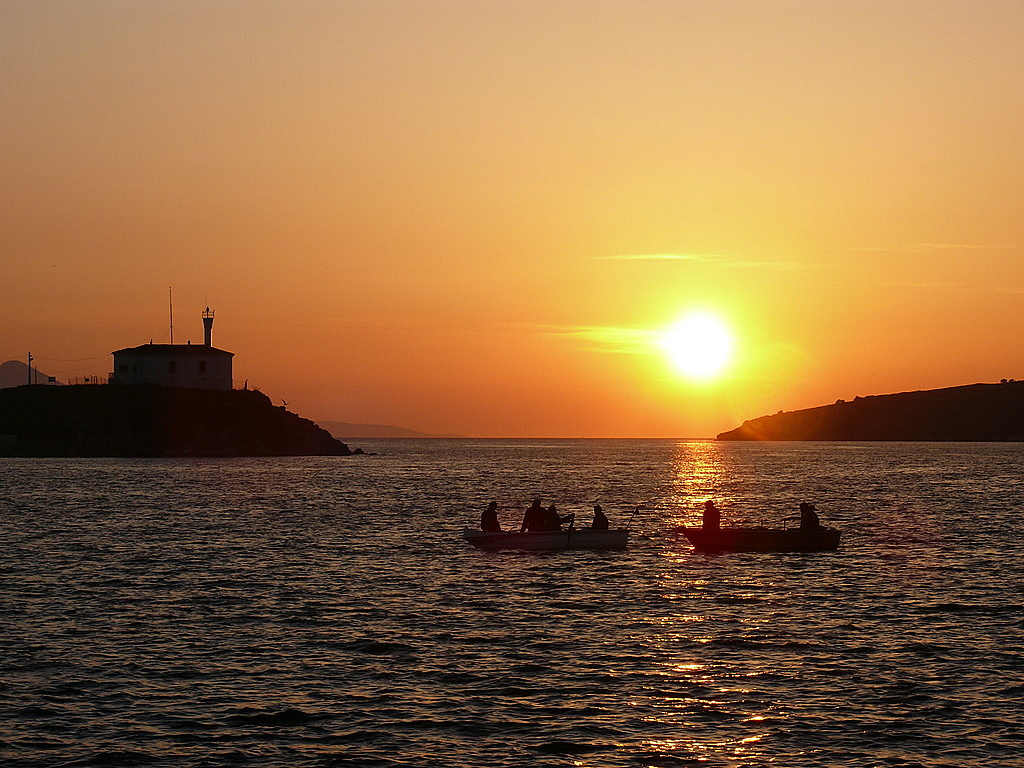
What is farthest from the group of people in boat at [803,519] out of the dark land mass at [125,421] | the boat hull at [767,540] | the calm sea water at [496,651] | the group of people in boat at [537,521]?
the dark land mass at [125,421]

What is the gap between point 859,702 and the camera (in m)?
25.1

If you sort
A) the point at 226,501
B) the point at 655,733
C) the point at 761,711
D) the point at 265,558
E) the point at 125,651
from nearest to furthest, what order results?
the point at 655,733 → the point at 761,711 → the point at 125,651 → the point at 265,558 → the point at 226,501

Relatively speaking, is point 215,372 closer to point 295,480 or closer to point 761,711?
point 295,480

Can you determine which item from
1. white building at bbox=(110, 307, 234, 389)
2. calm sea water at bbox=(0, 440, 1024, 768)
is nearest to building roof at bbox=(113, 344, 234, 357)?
white building at bbox=(110, 307, 234, 389)

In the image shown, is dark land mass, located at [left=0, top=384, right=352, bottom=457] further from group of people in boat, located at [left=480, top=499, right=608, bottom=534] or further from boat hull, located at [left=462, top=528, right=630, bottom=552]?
boat hull, located at [left=462, top=528, right=630, bottom=552]

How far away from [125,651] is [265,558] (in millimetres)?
22009

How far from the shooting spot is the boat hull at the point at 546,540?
175ft

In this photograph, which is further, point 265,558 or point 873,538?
point 873,538

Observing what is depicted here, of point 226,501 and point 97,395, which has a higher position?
point 97,395

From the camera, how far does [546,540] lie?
5338 cm

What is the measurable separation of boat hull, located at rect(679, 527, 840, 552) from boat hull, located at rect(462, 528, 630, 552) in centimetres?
427

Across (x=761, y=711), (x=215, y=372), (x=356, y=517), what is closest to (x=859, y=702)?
(x=761, y=711)

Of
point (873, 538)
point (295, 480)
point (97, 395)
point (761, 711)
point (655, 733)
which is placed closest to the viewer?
point (655, 733)

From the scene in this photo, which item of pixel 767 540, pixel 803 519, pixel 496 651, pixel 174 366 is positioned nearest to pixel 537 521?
pixel 767 540
